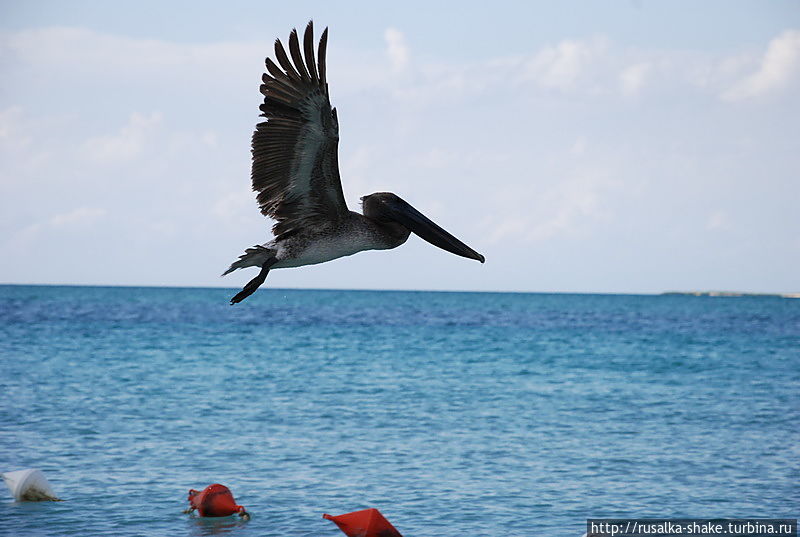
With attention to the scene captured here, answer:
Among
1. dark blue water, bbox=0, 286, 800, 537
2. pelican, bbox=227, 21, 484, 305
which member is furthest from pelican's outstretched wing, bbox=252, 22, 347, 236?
dark blue water, bbox=0, 286, 800, 537

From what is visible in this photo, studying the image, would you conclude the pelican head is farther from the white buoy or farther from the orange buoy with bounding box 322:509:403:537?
the white buoy

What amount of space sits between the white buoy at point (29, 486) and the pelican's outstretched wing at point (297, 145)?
8.36 meters

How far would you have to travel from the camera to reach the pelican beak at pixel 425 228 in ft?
20.9

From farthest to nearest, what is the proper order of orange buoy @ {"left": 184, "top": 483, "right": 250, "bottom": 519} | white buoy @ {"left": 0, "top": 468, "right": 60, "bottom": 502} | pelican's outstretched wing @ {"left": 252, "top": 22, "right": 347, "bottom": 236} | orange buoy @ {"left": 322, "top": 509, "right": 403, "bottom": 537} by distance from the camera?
white buoy @ {"left": 0, "top": 468, "right": 60, "bottom": 502}, orange buoy @ {"left": 184, "top": 483, "right": 250, "bottom": 519}, orange buoy @ {"left": 322, "top": 509, "right": 403, "bottom": 537}, pelican's outstretched wing @ {"left": 252, "top": 22, "right": 347, "bottom": 236}

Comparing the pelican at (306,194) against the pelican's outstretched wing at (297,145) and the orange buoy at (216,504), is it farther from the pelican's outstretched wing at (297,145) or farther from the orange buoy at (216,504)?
the orange buoy at (216,504)

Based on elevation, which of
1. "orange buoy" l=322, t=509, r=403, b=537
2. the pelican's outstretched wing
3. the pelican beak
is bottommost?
"orange buoy" l=322, t=509, r=403, b=537

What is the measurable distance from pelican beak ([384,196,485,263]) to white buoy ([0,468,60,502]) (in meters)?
8.94

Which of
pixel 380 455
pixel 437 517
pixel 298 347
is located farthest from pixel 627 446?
pixel 298 347

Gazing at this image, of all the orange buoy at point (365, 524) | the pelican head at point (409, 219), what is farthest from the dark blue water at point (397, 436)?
the pelican head at point (409, 219)

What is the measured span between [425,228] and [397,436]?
12375 millimetres

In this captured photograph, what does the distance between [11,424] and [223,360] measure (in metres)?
14.9

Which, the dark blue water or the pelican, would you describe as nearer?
the pelican

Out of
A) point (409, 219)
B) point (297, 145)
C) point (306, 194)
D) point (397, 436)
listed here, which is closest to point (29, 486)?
point (397, 436)

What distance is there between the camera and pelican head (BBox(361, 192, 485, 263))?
6.38 meters
